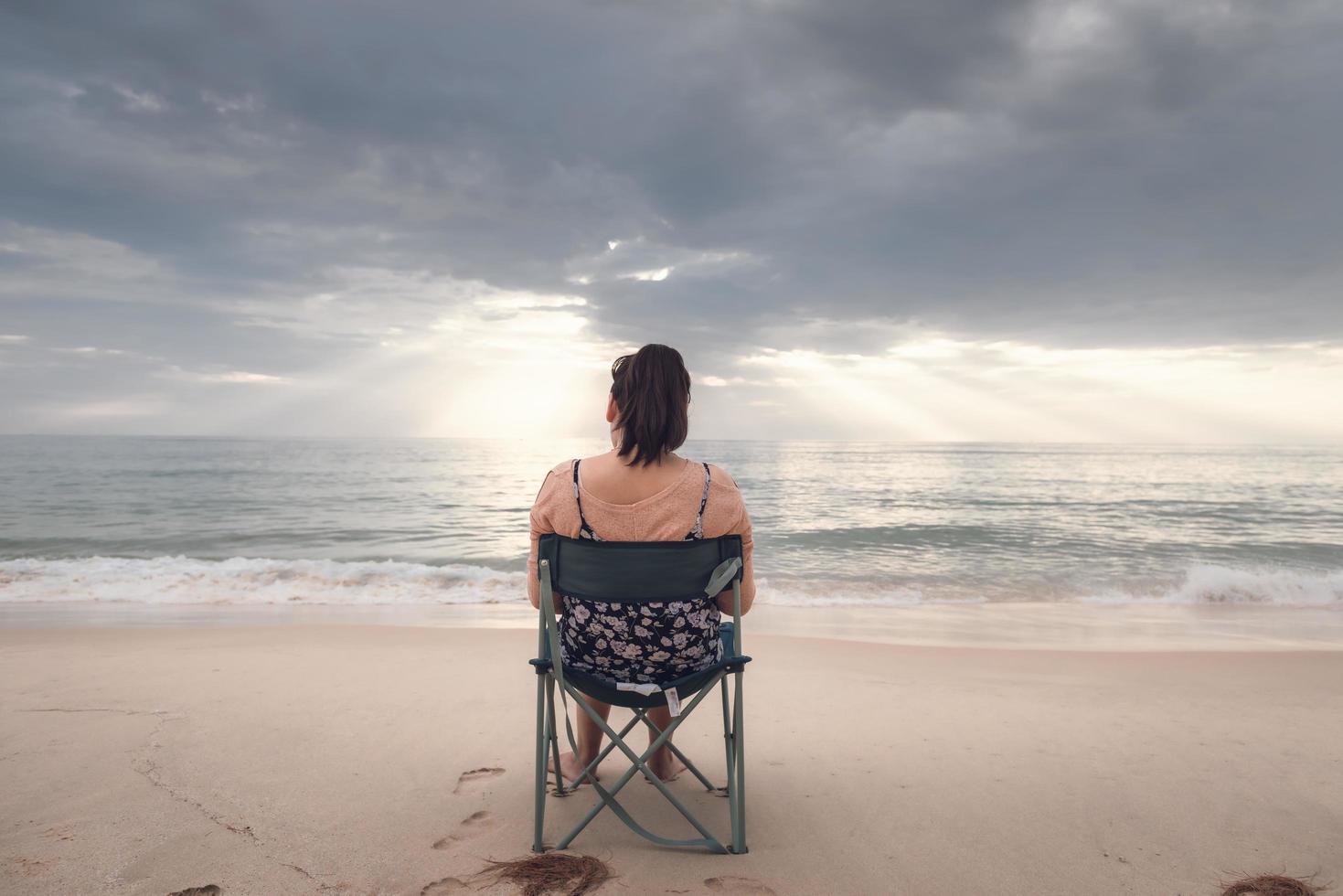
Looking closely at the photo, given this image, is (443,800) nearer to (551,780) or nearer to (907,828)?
(551,780)

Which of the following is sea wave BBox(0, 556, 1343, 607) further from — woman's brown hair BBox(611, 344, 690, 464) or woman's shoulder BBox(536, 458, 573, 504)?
woman's brown hair BBox(611, 344, 690, 464)

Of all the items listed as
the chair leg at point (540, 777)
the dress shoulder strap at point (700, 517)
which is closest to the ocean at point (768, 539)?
the chair leg at point (540, 777)

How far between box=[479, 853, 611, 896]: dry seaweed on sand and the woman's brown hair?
4.37 ft

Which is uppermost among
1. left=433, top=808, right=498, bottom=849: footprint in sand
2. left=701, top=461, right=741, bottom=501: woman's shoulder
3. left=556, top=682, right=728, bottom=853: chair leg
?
left=701, top=461, right=741, bottom=501: woman's shoulder

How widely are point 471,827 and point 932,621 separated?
604cm

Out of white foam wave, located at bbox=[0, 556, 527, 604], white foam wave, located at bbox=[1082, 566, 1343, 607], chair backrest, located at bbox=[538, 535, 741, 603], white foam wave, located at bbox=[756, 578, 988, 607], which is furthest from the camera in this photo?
white foam wave, located at bbox=[1082, 566, 1343, 607]

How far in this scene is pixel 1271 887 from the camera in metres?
2.31

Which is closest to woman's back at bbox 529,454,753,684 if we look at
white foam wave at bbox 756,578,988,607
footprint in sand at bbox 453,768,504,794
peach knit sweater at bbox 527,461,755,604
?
peach knit sweater at bbox 527,461,755,604

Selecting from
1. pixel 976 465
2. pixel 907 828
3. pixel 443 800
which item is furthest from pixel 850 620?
pixel 976 465

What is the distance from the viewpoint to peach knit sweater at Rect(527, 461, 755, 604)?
2.39m

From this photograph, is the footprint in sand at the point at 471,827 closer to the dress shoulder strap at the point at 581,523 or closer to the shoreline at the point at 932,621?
the dress shoulder strap at the point at 581,523

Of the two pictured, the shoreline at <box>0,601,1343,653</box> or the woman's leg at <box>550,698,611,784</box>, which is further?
the shoreline at <box>0,601,1343,653</box>

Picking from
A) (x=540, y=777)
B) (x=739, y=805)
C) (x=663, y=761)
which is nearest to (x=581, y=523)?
(x=540, y=777)

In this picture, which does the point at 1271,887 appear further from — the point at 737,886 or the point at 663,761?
the point at 663,761
